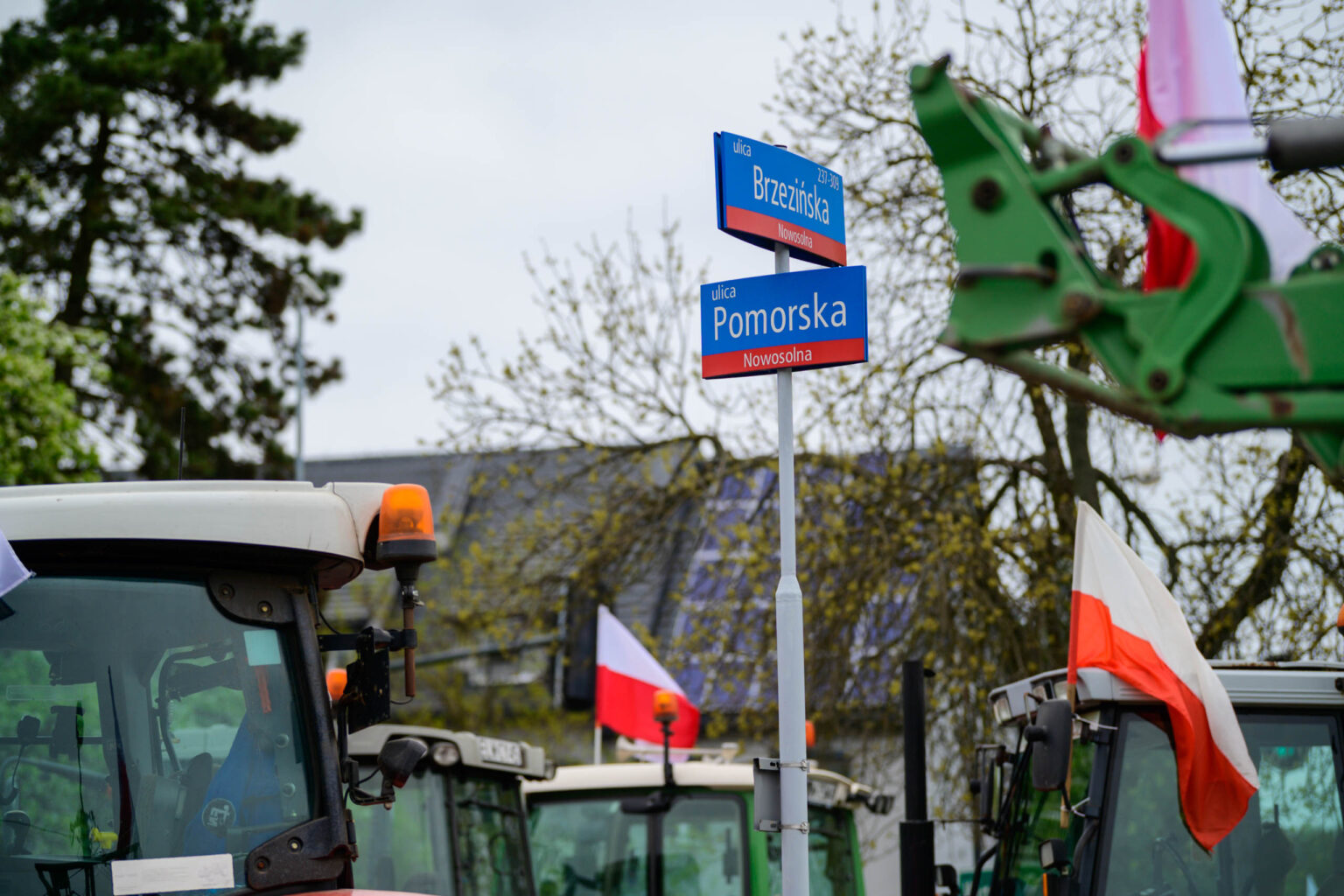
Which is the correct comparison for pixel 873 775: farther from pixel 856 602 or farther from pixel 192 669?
pixel 192 669

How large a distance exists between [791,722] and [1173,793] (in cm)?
157

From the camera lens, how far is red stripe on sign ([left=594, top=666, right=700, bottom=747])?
10914 millimetres

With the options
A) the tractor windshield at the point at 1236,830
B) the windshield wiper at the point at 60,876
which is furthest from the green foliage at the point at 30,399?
the tractor windshield at the point at 1236,830

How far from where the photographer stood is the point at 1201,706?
5.71 meters

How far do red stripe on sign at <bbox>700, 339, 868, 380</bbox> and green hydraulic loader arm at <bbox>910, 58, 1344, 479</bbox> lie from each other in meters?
2.72

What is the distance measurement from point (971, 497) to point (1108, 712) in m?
6.98

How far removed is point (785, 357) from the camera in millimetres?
5637

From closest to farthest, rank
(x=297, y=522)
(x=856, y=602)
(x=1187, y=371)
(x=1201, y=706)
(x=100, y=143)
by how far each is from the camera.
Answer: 1. (x=1187, y=371)
2. (x=297, y=522)
3. (x=1201, y=706)
4. (x=856, y=602)
5. (x=100, y=143)

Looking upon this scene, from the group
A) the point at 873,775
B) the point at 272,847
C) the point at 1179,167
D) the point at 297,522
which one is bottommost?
the point at 873,775

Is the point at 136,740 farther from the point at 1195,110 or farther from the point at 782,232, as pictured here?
the point at 1195,110

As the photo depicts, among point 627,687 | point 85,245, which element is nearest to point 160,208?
point 85,245

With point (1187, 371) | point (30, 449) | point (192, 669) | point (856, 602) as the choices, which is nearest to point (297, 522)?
point (192, 669)

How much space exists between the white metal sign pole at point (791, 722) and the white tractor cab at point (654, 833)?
3918 millimetres

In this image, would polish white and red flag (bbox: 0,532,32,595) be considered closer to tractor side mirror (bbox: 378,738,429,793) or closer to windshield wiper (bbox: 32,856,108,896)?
windshield wiper (bbox: 32,856,108,896)
